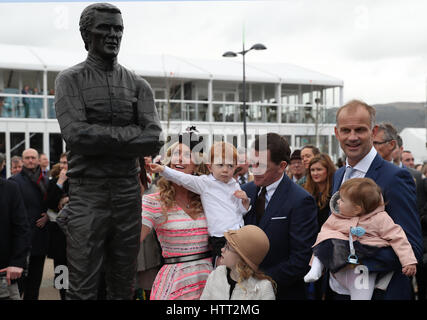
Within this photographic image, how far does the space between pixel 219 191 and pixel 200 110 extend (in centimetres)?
2023

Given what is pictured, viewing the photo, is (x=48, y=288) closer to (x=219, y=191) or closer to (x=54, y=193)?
(x=54, y=193)

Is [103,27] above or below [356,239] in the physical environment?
above

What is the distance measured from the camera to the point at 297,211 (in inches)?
134

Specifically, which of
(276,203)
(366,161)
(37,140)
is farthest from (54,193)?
(37,140)

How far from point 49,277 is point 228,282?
639 centimetres

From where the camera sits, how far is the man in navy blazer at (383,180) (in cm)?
279

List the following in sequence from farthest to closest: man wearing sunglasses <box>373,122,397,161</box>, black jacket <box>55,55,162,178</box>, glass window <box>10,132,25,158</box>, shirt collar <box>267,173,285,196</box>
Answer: glass window <box>10,132,25,158</box>, man wearing sunglasses <box>373,122,397,161</box>, shirt collar <box>267,173,285,196</box>, black jacket <box>55,55,162,178</box>

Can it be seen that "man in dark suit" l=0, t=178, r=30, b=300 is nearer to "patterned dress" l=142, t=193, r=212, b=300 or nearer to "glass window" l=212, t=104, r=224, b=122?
"patterned dress" l=142, t=193, r=212, b=300

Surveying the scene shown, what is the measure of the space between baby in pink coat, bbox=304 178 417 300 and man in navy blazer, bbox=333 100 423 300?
65mm

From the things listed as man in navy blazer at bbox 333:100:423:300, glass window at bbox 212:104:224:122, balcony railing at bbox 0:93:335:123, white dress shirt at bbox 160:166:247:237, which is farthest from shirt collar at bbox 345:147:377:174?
glass window at bbox 212:104:224:122

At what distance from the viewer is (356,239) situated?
2.88 metres

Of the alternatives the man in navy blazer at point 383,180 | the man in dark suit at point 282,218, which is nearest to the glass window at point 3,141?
the man in dark suit at point 282,218

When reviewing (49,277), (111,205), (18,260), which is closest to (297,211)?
(111,205)

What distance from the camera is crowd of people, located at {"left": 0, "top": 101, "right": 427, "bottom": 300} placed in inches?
112
